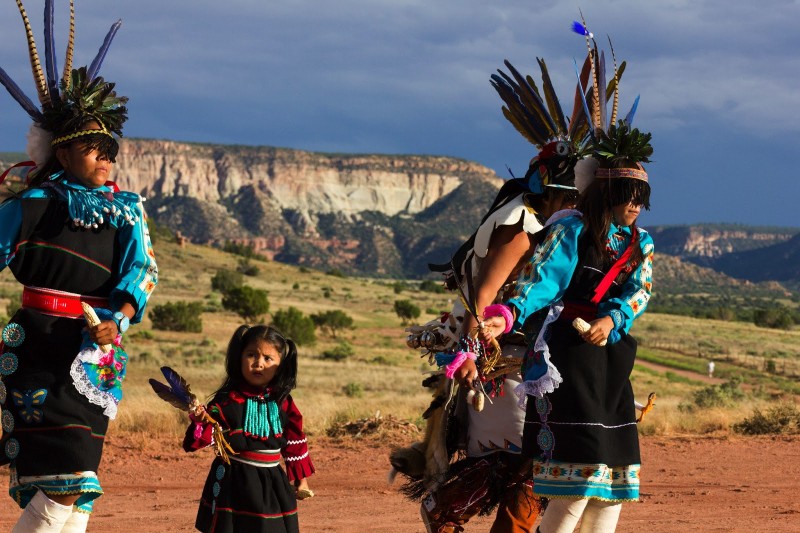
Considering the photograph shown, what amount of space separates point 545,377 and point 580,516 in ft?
1.98

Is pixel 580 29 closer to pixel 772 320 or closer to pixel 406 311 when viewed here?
pixel 406 311

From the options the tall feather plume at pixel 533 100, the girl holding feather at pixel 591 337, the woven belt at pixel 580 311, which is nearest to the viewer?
the girl holding feather at pixel 591 337

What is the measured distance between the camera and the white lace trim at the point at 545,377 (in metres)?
4.59

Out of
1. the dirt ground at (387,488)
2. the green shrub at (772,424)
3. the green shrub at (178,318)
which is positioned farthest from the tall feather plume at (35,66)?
the green shrub at (178,318)

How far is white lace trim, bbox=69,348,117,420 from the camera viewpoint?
4.88 metres

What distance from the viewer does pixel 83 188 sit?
5.12m

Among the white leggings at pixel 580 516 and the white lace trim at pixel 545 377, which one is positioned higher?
the white lace trim at pixel 545 377

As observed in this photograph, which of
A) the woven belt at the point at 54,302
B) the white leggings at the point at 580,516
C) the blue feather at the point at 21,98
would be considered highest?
the blue feather at the point at 21,98

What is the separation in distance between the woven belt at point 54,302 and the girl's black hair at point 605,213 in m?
2.22

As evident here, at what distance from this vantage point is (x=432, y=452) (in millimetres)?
5504

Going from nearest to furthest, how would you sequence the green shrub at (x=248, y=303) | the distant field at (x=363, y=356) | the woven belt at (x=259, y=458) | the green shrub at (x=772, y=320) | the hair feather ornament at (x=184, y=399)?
1. the hair feather ornament at (x=184, y=399)
2. the woven belt at (x=259, y=458)
3. the distant field at (x=363, y=356)
4. the green shrub at (x=248, y=303)
5. the green shrub at (x=772, y=320)

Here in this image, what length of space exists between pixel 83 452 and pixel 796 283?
20317cm

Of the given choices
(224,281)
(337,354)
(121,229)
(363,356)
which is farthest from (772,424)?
(224,281)

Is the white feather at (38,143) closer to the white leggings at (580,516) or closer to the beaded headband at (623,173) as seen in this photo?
the beaded headband at (623,173)
